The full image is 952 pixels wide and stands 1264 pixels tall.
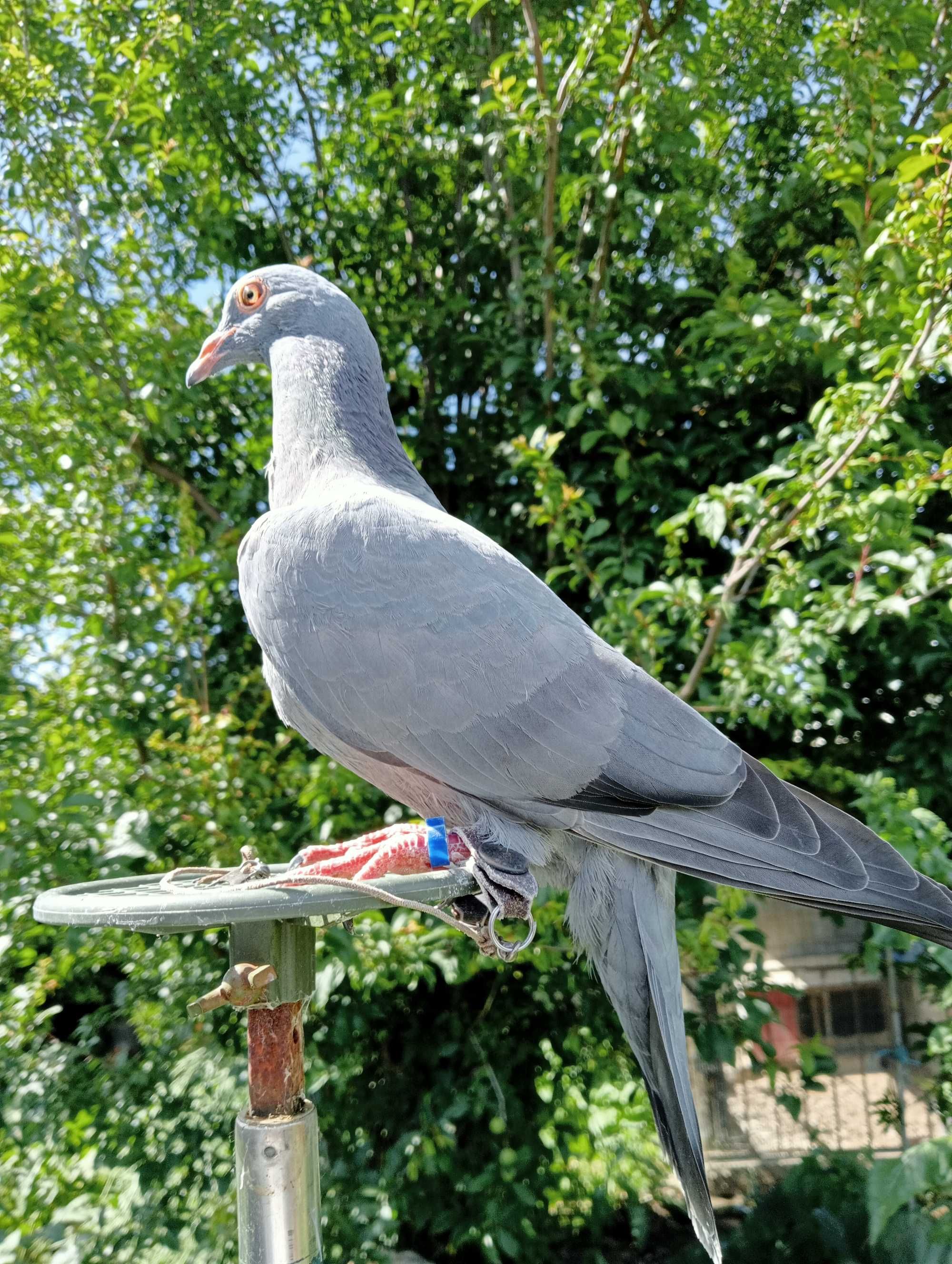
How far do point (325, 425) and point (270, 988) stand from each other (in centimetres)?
114

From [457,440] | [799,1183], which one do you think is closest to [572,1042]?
[799,1183]

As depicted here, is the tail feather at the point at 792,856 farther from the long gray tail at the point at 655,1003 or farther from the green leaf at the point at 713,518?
the green leaf at the point at 713,518

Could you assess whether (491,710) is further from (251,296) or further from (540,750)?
(251,296)

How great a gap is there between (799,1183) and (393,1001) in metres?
1.79

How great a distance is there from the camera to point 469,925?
1472mm

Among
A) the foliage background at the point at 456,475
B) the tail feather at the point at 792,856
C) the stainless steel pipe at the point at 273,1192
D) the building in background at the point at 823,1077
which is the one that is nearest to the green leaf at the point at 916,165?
the foliage background at the point at 456,475

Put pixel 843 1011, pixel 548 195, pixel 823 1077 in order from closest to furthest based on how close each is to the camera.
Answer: pixel 548 195
pixel 843 1011
pixel 823 1077

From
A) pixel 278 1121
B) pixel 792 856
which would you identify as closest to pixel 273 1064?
pixel 278 1121

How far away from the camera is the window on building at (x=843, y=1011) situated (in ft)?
13.9

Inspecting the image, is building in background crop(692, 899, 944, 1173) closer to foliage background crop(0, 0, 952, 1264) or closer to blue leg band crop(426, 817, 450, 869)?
foliage background crop(0, 0, 952, 1264)

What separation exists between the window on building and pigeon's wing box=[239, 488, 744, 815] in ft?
10.5

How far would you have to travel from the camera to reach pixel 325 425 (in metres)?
1.95

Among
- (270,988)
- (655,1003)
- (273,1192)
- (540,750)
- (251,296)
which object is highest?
(251,296)

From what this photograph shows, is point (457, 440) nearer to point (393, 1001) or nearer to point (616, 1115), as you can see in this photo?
point (393, 1001)
